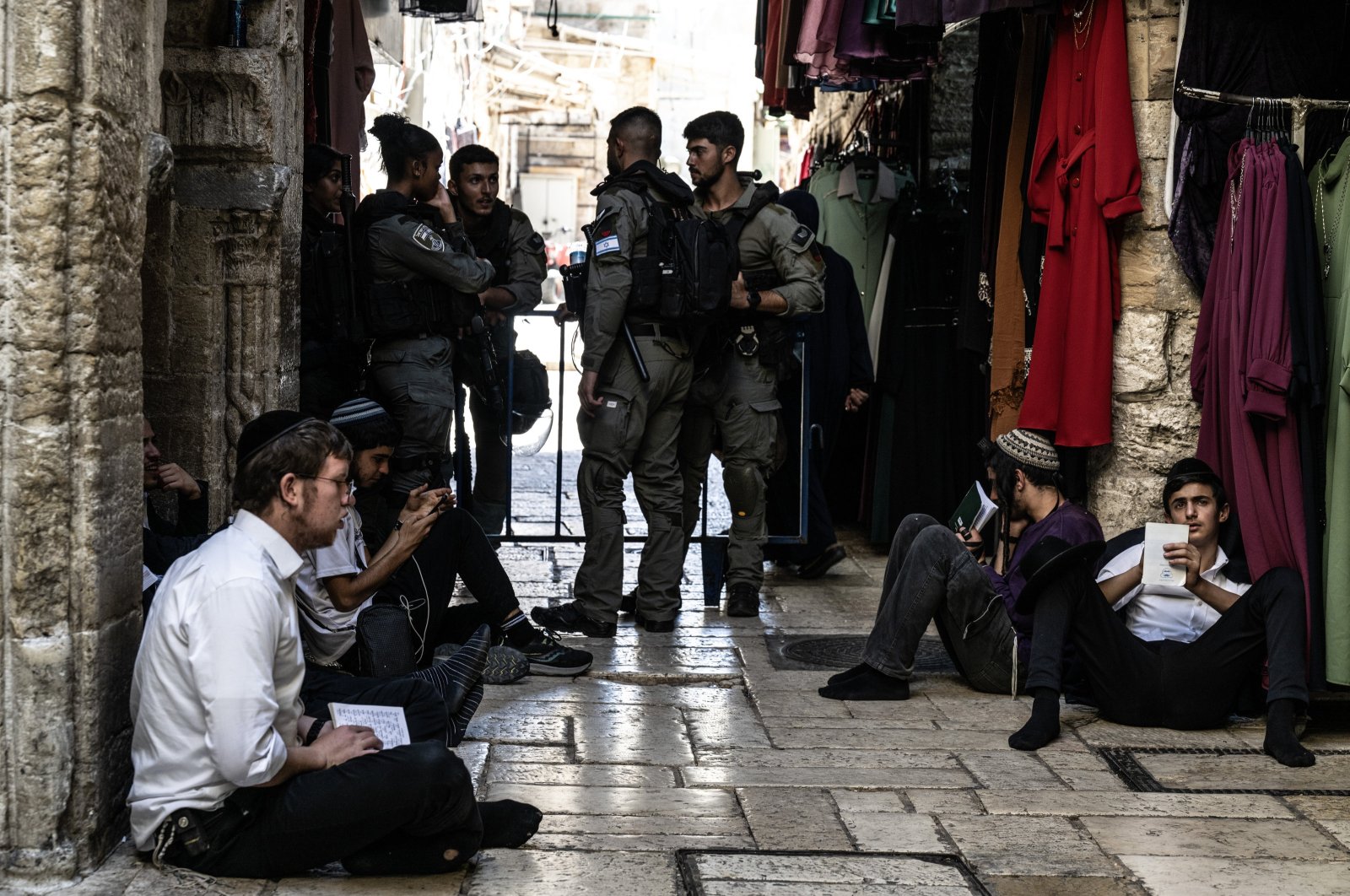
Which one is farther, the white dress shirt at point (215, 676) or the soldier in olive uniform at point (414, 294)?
the soldier in olive uniform at point (414, 294)

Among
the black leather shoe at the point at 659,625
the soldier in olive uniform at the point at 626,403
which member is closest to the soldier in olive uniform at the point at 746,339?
the soldier in olive uniform at the point at 626,403

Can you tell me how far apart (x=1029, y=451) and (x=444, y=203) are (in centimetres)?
283

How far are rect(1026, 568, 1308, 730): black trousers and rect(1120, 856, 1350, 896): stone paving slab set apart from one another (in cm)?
119

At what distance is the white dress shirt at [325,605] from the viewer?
4.68 m

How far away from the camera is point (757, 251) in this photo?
693cm

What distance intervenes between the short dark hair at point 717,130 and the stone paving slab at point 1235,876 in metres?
3.69

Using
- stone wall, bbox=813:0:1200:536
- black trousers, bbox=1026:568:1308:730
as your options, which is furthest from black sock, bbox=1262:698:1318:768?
stone wall, bbox=813:0:1200:536

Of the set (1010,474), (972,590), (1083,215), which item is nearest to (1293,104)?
(1083,215)

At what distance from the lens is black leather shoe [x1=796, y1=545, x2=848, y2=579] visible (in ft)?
26.3

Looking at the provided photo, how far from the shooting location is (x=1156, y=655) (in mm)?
5328

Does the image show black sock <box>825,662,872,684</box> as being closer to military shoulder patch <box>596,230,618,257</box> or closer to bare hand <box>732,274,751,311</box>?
bare hand <box>732,274,751,311</box>

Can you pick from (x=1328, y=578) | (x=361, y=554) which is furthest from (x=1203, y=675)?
(x=361, y=554)

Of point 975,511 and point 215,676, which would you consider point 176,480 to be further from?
point 975,511

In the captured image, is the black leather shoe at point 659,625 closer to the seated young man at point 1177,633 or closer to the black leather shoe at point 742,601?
the black leather shoe at point 742,601
